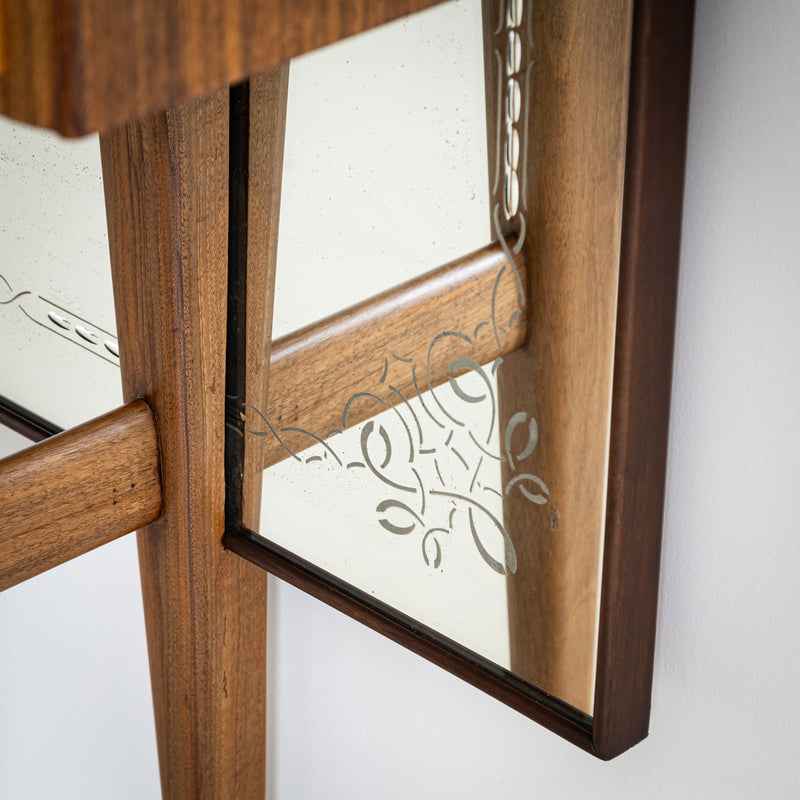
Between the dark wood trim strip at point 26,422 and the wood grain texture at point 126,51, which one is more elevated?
the dark wood trim strip at point 26,422

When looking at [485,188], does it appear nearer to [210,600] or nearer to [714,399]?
[714,399]

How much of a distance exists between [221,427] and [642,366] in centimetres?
34

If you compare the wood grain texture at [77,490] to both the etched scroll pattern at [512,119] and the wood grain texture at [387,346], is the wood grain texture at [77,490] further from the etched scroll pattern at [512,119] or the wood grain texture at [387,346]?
the etched scroll pattern at [512,119]

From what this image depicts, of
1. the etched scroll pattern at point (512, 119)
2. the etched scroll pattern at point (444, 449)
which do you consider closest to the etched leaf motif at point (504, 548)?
the etched scroll pattern at point (444, 449)

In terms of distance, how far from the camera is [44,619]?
1.15m

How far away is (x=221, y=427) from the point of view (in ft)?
2.45

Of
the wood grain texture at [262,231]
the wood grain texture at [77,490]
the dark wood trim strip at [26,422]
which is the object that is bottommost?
the wood grain texture at [77,490]

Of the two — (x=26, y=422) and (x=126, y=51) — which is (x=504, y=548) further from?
(x=26, y=422)

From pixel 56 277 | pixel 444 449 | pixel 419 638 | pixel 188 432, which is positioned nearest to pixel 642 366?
pixel 444 449

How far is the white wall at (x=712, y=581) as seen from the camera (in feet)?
1.67

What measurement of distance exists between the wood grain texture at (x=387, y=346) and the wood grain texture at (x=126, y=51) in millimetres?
287

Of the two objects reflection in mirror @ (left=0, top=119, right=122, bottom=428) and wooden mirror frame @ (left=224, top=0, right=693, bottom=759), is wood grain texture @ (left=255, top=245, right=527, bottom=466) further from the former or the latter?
reflection in mirror @ (left=0, top=119, right=122, bottom=428)

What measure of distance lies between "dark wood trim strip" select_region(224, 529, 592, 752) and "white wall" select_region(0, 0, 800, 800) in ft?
0.26

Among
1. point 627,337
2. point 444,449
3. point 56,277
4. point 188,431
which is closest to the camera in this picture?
point 627,337
